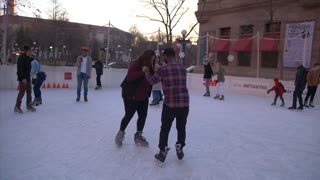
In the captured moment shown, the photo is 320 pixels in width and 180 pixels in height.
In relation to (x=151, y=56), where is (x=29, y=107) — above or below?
below

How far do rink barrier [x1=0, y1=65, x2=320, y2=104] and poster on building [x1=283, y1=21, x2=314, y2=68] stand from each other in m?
8.87

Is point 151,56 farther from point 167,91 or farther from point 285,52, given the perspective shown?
point 285,52

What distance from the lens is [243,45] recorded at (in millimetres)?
31516

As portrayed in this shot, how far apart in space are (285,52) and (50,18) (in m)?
29.0

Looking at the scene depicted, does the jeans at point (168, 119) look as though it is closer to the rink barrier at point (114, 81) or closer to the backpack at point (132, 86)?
the backpack at point (132, 86)

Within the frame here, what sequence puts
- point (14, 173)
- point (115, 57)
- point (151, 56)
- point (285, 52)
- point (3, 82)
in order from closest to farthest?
point (14, 173)
point (151, 56)
point (3, 82)
point (285, 52)
point (115, 57)

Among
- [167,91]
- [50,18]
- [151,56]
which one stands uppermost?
[50,18]

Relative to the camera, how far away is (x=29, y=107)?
9320mm

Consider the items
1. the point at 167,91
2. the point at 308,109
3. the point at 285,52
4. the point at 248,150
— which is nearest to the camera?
the point at 167,91

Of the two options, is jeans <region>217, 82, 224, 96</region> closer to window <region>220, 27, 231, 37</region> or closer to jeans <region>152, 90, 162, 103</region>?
jeans <region>152, 90, 162, 103</region>

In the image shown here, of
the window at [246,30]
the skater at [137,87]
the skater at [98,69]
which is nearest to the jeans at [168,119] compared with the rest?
the skater at [137,87]

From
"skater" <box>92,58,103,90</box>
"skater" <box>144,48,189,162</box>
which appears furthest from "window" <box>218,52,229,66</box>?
"skater" <box>144,48,189,162</box>

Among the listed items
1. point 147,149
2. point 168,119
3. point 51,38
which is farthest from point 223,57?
point 168,119

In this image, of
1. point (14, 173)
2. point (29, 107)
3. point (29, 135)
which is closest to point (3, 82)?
point (29, 107)
